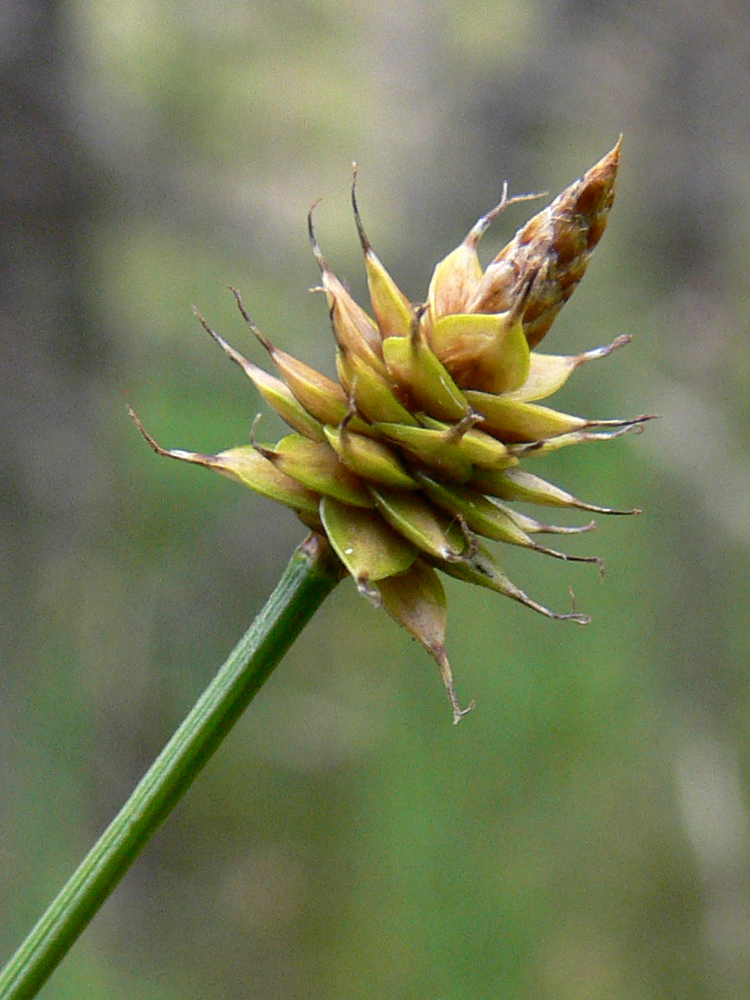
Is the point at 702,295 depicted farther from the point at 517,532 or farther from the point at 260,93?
the point at 517,532

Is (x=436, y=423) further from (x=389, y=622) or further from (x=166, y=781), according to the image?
(x=389, y=622)

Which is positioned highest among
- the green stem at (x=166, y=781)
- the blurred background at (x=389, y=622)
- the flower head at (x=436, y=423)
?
the flower head at (x=436, y=423)

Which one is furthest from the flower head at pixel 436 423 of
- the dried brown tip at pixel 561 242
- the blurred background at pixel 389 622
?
the blurred background at pixel 389 622

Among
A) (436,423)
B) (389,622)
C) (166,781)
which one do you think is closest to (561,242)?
(436,423)

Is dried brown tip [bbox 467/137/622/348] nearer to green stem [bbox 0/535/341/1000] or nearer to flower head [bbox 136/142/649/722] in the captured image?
flower head [bbox 136/142/649/722]

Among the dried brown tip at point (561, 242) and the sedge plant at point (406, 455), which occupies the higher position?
the dried brown tip at point (561, 242)

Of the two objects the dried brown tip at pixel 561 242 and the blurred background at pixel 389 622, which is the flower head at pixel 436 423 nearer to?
the dried brown tip at pixel 561 242
